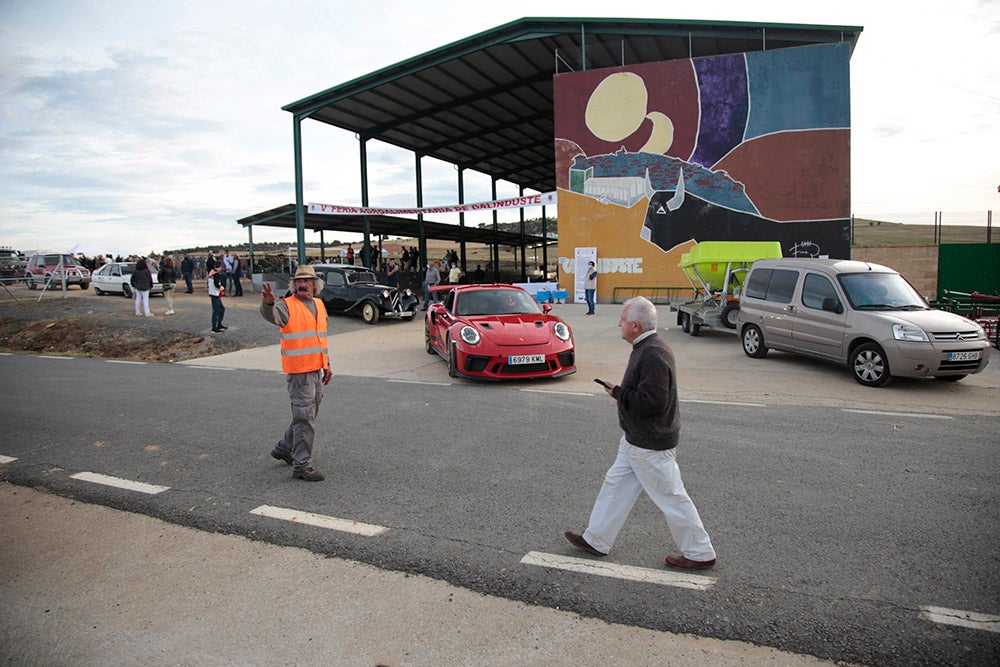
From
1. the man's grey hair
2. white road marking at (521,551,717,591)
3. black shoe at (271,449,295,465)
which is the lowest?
white road marking at (521,551,717,591)

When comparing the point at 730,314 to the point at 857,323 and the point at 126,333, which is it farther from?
the point at 126,333

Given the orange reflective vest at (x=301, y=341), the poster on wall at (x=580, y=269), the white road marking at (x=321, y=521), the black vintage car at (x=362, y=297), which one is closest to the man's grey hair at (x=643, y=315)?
the white road marking at (x=321, y=521)

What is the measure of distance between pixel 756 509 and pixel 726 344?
9.58 metres

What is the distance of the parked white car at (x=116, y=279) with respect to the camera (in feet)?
87.5

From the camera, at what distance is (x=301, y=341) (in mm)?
4883

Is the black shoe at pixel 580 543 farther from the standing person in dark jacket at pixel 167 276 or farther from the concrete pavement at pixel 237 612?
the standing person in dark jacket at pixel 167 276

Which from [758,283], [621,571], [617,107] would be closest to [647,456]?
[621,571]

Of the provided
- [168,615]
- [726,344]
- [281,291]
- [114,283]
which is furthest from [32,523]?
[114,283]

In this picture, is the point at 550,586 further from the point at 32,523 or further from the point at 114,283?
the point at 114,283

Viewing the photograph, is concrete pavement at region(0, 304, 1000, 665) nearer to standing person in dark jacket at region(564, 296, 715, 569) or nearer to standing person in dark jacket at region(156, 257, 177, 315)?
standing person in dark jacket at region(564, 296, 715, 569)

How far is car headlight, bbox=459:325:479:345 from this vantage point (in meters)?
9.09

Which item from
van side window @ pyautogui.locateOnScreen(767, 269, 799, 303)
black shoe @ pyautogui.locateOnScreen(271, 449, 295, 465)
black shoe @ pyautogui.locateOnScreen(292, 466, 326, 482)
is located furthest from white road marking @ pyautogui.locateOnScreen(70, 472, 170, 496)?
van side window @ pyautogui.locateOnScreen(767, 269, 799, 303)

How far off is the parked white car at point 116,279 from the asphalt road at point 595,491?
2089 centimetres

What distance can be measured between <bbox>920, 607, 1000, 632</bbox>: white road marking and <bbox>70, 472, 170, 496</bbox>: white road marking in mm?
5032
